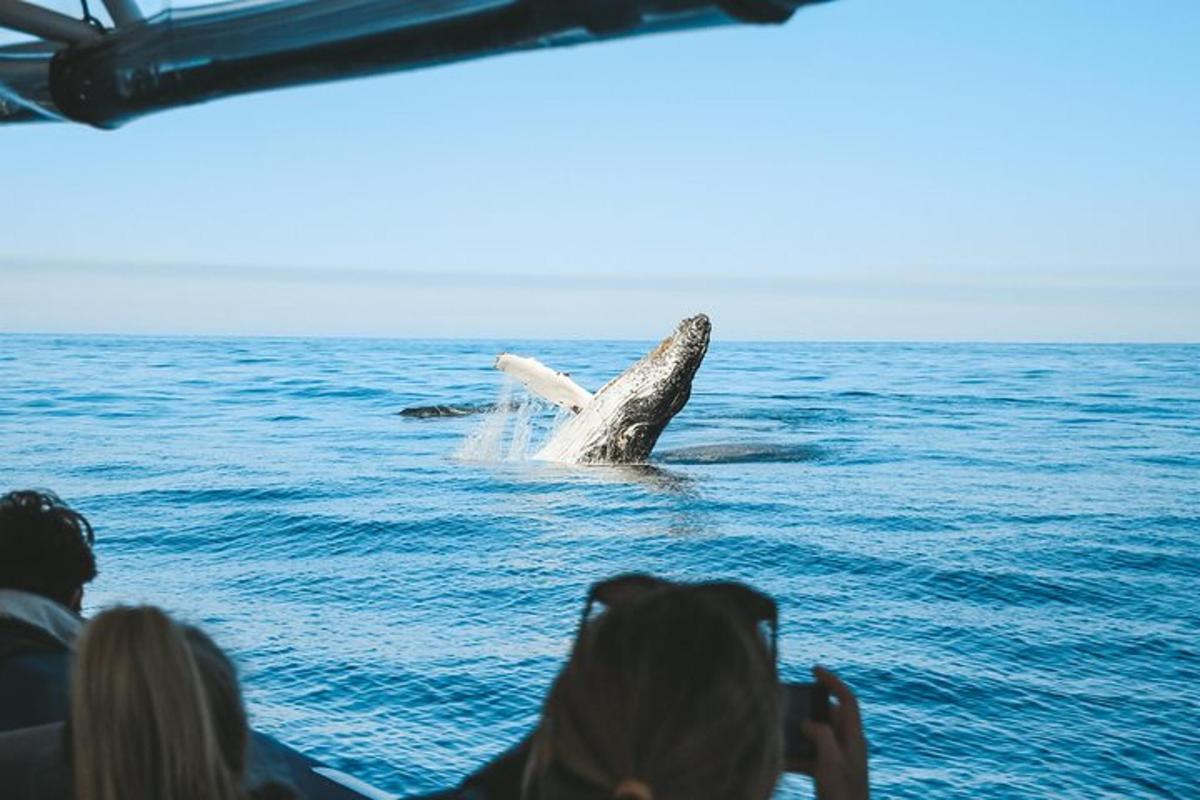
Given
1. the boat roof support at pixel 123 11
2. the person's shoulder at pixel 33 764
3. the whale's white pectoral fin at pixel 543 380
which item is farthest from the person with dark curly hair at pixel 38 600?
the whale's white pectoral fin at pixel 543 380

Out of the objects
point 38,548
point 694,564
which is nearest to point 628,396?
point 694,564

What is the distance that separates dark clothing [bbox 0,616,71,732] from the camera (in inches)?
107

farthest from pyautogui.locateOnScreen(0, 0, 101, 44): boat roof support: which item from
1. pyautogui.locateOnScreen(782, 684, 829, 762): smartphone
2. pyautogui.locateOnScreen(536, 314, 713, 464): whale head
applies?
pyautogui.locateOnScreen(536, 314, 713, 464): whale head

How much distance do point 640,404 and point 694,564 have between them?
584 centimetres

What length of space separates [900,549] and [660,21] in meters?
10.5

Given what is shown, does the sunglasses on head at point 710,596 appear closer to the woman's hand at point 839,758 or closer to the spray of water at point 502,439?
the woman's hand at point 839,758

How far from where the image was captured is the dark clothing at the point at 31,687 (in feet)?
8.95

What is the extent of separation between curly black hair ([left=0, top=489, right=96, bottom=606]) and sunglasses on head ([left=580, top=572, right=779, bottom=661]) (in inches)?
74.5

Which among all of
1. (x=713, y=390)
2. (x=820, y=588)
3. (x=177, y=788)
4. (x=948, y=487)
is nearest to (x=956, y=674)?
(x=820, y=588)

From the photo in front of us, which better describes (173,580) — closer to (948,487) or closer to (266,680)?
(266,680)

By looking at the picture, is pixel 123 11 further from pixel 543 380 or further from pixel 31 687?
pixel 543 380

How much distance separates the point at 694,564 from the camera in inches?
456

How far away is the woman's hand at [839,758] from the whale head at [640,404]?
1441 cm

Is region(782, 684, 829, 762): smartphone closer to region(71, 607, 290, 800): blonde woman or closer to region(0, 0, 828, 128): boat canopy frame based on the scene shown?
region(71, 607, 290, 800): blonde woman
